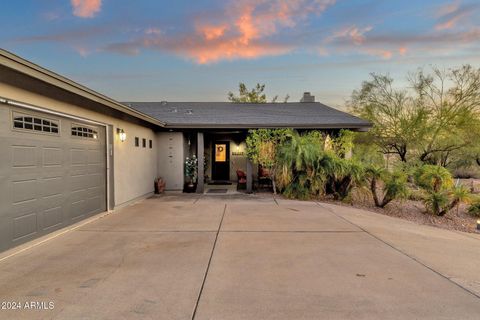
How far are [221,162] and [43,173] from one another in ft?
32.2

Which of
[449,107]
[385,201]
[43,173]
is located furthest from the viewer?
[449,107]

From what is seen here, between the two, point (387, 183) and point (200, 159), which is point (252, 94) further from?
point (387, 183)

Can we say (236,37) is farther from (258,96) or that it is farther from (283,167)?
(258,96)

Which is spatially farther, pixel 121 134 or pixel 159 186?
pixel 159 186

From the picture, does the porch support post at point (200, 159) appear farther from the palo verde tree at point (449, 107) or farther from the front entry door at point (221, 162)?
the palo verde tree at point (449, 107)

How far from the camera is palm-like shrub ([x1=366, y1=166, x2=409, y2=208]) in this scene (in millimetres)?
8586

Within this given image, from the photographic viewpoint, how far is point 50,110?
5000mm

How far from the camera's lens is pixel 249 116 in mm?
11703

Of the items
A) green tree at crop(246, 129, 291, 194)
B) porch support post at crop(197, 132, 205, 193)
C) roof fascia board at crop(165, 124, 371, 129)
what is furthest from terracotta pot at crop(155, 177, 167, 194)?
green tree at crop(246, 129, 291, 194)

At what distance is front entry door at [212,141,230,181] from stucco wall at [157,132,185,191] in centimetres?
320

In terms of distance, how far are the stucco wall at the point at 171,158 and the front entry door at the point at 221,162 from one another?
3.20m

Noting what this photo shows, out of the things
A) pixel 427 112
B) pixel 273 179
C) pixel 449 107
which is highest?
pixel 449 107

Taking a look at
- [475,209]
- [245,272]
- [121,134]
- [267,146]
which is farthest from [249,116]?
[245,272]

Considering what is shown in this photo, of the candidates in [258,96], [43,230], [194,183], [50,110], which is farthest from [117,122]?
[258,96]
